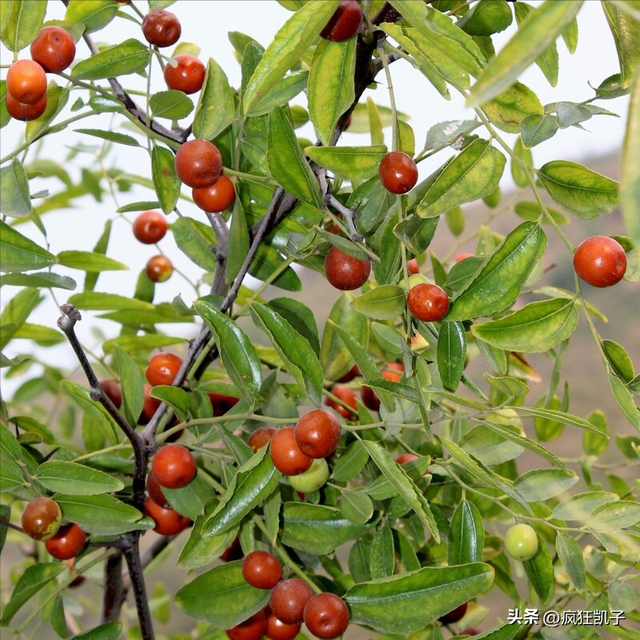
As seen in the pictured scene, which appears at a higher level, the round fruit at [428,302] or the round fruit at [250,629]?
the round fruit at [428,302]

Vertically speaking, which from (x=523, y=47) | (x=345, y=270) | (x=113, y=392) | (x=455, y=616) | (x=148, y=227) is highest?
(x=523, y=47)

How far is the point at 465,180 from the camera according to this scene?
21.6 inches

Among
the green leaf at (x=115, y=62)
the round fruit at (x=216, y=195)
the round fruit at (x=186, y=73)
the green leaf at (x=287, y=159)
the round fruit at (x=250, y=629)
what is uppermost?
the green leaf at (x=115, y=62)

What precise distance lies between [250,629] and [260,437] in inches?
7.2

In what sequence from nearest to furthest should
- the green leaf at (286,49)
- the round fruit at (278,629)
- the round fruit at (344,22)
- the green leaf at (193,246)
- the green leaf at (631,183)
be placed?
the green leaf at (631,183) < the green leaf at (286,49) < the round fruit at (344,22) < the round fruit at (278,629) < the green leaf at (193,246)

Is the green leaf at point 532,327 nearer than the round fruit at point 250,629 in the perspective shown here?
Yes

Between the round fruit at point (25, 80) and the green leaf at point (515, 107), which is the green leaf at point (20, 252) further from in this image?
the green leaf at point (515, 107)

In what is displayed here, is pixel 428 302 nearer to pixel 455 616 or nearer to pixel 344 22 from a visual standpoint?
pixel 344 22

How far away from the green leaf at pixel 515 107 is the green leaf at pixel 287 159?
137 mm

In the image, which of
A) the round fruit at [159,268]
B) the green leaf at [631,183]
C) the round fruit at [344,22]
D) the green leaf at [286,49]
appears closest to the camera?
the green leaf at [631,183]

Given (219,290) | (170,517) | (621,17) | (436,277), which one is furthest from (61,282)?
(621,17)

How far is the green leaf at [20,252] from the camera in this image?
2.16 ft

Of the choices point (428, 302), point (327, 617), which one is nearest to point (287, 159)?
point (428, 302)

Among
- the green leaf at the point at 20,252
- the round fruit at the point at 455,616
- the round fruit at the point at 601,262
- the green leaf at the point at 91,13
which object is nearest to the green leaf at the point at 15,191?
the green leaf at the point at 20,252
